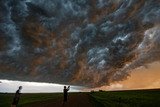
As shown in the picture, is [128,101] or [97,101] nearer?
[128,101]

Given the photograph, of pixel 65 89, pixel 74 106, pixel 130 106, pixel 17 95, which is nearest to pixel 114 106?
pixel 130 106

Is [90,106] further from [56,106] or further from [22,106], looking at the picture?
[22,106]

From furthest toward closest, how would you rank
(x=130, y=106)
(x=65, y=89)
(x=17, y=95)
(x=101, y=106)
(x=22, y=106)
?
1. (x=22, y=106)
2. (x=101, y=106)
3. (x=130, y=106)
4. (x=65, y=89)
5. (x=17, y=95)

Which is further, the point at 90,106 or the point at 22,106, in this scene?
the point at 22,106

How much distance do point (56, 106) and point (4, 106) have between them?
13.1 meters

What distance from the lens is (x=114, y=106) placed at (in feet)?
165

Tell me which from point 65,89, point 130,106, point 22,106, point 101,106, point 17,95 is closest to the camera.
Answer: point 17,95

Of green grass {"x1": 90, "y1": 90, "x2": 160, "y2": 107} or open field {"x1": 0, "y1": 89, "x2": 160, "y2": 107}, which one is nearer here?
green grass {"x1": 90, "y1": 90, "x2": 160, "y2": 107}

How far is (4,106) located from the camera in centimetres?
5906

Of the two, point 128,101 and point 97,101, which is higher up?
point 97,101

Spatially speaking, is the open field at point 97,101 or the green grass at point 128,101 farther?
the open field at point 97,101

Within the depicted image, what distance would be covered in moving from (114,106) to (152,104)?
9527mm

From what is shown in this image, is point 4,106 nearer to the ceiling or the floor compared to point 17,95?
nearer to the ceiling

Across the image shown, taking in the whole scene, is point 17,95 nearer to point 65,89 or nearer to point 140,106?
point 65,89
